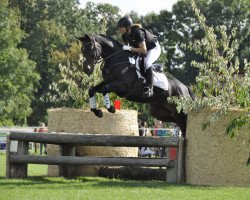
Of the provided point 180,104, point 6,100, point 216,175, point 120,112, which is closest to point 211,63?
point 180,104

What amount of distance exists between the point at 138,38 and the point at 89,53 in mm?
909

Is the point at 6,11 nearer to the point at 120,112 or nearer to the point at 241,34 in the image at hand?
the point at 241,34

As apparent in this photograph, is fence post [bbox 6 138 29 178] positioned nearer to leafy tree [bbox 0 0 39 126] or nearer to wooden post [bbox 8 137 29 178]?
wooden post [bbox 8 137 29 178]

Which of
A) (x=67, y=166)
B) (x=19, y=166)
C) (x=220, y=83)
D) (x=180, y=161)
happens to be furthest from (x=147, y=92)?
(x=19, y=166)

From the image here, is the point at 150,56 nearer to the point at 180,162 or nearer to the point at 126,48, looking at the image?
the point at 126,48

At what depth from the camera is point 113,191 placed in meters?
9.57

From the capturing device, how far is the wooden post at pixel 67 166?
1293cm

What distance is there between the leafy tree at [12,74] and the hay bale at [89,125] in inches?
1405

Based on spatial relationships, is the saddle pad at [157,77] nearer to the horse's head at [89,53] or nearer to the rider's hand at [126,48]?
the rider's hand at [126,48]

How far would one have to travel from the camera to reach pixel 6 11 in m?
50.2

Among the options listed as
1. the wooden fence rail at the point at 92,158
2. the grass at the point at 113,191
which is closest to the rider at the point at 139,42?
the wooden fence rail at the point at 92,158

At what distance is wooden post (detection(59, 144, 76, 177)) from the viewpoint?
12.9 meters

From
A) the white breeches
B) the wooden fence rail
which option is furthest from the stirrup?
the wooden fence rail

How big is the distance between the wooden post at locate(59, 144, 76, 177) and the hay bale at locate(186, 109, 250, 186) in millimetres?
2478
